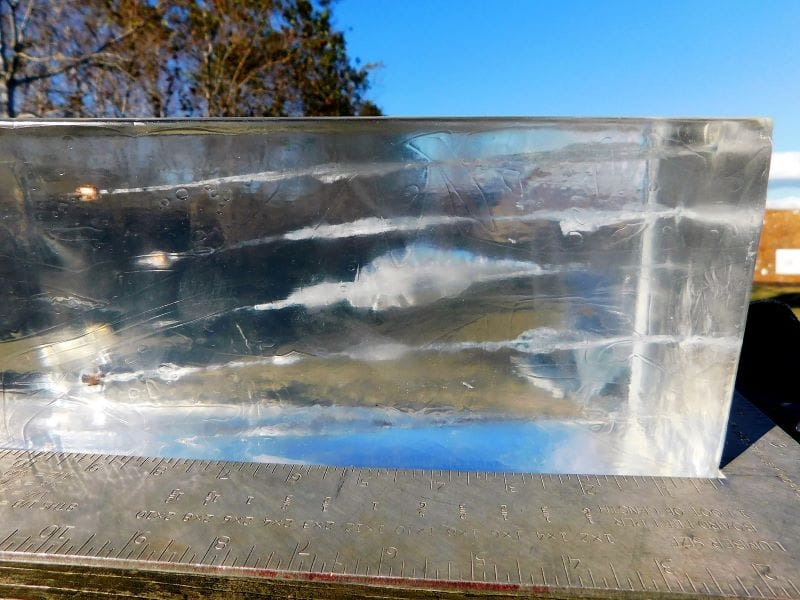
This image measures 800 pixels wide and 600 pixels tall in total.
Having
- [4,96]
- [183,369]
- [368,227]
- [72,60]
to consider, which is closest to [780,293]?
[368,227]

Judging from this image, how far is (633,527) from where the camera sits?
116 centimetres

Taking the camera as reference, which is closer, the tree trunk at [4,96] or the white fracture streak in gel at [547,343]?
the white fracture streak in gel at [547,343]

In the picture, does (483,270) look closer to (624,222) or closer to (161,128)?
(624,222)

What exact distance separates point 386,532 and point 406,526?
0.05 metres

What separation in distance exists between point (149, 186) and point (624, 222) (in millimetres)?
1284

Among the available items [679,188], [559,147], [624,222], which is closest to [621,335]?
[624,222]

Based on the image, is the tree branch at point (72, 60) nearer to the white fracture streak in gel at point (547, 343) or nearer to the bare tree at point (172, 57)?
the bare tree at point (172, 57)

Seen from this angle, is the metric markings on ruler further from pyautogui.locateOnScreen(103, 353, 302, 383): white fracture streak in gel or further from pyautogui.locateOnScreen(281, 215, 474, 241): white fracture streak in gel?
pyautogui.locateOnScreen(281, 215, 474, 241): white fracture streak in gel

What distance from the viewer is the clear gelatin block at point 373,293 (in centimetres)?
139

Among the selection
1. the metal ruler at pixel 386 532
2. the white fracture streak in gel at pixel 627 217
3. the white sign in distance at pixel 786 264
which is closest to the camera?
the metal ruler at pixel 386 532

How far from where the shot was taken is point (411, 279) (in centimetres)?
149

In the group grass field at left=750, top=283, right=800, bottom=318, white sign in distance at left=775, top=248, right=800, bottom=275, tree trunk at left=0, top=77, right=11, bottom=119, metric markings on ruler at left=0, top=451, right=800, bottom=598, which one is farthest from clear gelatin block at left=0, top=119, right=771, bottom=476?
tree trunk at left=0, top=77, right=11, bottom=119

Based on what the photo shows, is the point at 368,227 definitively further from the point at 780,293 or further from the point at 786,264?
the point at 786,264

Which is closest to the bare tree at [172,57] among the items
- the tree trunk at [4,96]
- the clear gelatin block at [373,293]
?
the tree trunk at [4,96]
